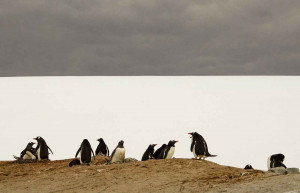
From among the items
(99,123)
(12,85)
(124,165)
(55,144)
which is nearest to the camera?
(124,165)

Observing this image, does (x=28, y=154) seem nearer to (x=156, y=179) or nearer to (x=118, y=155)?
(x=118, y=155)

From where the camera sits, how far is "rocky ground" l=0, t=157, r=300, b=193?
751cm

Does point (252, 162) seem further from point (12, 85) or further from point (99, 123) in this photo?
point (12, 85)

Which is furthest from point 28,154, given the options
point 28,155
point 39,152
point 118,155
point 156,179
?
point 156,179

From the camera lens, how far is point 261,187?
23.5 ft

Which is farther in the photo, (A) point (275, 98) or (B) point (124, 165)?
(A) point (275, 98)

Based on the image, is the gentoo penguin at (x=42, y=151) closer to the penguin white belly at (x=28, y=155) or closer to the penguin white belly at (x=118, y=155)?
the penguin white belly at (x=28, y=155)

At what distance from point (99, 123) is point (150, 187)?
15.7 meters

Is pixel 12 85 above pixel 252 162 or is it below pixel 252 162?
above

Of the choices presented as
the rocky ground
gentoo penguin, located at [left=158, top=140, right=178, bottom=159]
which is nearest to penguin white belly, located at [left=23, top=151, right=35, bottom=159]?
the rocky ground

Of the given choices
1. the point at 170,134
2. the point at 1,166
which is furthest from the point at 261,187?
the point at 170,134

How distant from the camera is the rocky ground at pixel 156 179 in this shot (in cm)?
751

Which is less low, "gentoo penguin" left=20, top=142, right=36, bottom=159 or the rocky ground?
"gentoo penguin" left=20, top=142, right=36, bottom=159

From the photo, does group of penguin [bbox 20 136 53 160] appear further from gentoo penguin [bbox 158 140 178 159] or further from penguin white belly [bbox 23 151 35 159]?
gentoo penguin [bbox 158 140 178 159]
